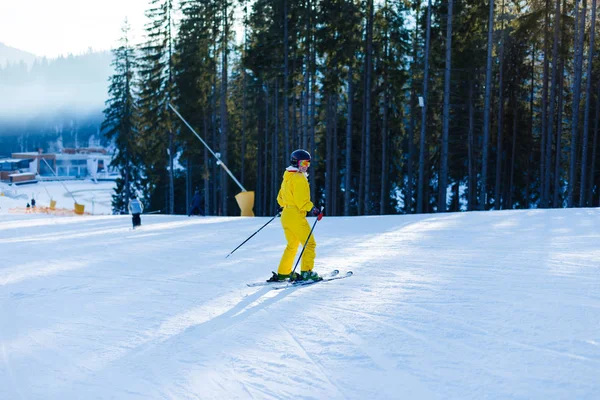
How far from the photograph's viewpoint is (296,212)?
703 centimetres

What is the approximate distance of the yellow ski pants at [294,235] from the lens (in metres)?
7.03

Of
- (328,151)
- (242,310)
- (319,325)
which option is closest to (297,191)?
(242,310)

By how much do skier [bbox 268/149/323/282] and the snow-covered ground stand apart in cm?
32

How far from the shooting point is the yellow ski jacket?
690 cm

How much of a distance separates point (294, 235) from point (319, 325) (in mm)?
2045

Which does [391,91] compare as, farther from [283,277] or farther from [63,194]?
[63,194]

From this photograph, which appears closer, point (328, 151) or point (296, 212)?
point (296, 212)

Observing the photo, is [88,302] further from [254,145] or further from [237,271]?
[254,145]

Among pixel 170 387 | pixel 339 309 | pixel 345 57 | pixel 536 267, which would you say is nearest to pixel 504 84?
pixel 345 57

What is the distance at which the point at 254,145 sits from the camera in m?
44.6

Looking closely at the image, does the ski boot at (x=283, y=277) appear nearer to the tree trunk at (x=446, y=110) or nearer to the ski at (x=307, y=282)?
the ski at (x=307, y=282)

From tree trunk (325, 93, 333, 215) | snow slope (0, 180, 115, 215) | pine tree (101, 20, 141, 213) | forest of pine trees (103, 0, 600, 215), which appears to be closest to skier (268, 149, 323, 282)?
forest of pine trees (103, 0, 600, 215)

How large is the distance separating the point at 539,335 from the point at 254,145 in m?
40.8

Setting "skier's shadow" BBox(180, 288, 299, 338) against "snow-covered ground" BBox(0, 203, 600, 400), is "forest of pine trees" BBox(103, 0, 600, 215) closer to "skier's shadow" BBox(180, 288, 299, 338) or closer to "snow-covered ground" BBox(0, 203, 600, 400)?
"snow-covered ground" BBox(0, 203, 600, 400)
